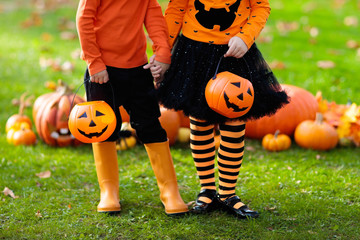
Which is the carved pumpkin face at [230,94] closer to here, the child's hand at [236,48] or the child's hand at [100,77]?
the child's hand at [236,48]

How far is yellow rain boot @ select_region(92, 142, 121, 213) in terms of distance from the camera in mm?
3012

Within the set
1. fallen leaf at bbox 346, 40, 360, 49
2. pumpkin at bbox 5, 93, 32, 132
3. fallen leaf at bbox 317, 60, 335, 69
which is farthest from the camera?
fallen leaf at bbox 346, 40, 360, 49

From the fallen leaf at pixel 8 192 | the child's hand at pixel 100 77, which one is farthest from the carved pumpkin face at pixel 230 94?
the fallen leaf at pixel 8 192

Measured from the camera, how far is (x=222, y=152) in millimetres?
2891

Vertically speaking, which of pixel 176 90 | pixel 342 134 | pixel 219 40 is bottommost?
pixel 342 134

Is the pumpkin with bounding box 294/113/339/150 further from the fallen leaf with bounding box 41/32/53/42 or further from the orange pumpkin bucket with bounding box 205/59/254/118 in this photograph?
the fallen leaf with bounding box 41/32/53/42

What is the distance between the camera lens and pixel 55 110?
13.9ft

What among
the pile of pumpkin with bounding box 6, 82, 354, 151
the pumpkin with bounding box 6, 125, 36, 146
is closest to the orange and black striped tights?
the pile of pumpkin with bounding box 6, 82, 354, 151

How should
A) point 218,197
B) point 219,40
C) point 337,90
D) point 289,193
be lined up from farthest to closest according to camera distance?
point 337,90, point 289,193, point 218,197, point 219,40

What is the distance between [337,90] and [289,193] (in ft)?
7.23

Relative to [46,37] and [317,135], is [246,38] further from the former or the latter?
[46,37]

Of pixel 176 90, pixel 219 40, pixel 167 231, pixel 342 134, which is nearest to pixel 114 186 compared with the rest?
pixel 167 231

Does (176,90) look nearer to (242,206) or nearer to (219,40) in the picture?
(219,40)

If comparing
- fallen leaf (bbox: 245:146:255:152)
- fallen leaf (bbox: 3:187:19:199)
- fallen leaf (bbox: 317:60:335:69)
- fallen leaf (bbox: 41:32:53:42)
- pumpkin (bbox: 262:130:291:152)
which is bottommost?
fallen leaf (bbox: 245:146:255:152)
